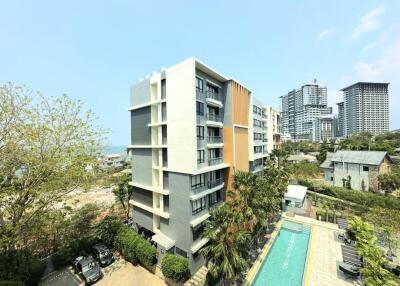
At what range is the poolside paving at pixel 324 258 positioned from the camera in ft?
68.2

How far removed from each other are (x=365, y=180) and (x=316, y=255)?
116 ft

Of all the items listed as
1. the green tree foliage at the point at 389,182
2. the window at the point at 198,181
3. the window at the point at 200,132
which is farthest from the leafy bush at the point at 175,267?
the green tree foliage at the point at 389,182

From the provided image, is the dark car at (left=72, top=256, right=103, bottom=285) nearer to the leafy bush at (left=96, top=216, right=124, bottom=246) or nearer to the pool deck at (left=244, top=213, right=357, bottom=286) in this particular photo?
the leafy bush at (left=96, top=216, right=124, bottom=246)

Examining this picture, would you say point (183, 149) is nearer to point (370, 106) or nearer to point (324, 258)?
point (324, 258)

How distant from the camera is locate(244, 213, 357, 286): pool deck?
2084 cm

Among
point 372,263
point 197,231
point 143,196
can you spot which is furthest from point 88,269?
point 372,263

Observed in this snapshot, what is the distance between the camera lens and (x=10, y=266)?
19.1 meters

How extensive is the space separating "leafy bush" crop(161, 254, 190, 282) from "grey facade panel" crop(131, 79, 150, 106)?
19575 mm

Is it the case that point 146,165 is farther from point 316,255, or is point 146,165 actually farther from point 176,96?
point 316,255

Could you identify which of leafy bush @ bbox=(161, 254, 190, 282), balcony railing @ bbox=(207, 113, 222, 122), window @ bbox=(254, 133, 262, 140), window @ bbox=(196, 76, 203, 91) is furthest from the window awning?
window @ bbox=(254, 133, 262, 140)

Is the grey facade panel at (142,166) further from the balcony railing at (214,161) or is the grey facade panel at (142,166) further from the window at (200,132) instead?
the balcony railing at (214,161)

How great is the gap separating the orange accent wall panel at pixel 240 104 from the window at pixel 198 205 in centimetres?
1238

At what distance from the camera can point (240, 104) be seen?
31641mm

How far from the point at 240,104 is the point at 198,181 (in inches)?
593
